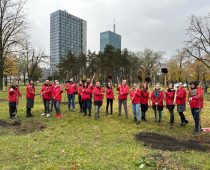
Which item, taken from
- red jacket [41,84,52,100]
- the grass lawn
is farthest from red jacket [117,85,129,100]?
red jacket [41,84,52,100]

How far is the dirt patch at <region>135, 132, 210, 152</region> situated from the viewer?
31.4 feet

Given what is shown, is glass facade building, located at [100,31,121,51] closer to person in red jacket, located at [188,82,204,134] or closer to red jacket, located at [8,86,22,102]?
red jacket, located at [8,86,22,102]

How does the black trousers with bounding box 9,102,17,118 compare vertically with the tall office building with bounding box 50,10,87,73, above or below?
below

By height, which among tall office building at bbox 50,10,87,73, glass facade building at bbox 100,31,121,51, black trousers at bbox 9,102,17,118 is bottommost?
black trousers at bbox 9,102,17,118

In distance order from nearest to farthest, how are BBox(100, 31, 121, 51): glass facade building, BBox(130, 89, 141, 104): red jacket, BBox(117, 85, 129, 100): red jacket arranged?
BBox(130, 89, 141, 104): red jacket → BBox(117, 85, 129, 100): red jacket → BBox(100, 31, 121, 51): glass facade building

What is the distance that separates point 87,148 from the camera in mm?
9102

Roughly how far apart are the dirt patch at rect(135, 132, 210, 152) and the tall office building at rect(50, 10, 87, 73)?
74904mm

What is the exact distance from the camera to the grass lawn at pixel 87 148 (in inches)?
297

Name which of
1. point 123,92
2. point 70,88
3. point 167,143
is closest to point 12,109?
point 70,88

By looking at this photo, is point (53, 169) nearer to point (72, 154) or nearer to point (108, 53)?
point (72, 154)

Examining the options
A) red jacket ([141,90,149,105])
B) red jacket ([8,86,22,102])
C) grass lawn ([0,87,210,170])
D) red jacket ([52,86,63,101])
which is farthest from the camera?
red jacket ([52,86,63,101])

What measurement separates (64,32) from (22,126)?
7577 centimetres

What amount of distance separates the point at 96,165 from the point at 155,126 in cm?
701

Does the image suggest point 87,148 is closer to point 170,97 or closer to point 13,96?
point 170,97
